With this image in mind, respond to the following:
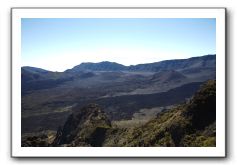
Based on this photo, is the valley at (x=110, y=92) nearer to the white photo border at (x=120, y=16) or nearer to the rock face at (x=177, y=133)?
the white photo border at (x=120, y=16)

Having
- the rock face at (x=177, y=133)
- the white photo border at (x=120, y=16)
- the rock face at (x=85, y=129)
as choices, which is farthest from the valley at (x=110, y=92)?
the rock face at (x=177, y=133)

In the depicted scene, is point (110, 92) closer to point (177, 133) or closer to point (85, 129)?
point (85, 129)

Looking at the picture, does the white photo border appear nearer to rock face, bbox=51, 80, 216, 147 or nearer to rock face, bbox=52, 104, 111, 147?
rock face, bbox=51, 80, 216, 147

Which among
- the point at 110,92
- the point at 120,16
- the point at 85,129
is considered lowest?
the point at 85,129

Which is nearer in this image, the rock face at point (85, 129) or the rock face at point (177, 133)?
the rock face at point (177, 133)

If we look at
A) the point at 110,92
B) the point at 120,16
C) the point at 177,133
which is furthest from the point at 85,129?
the point at 110,92
